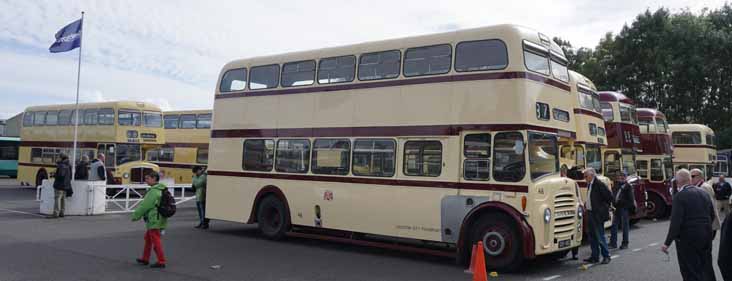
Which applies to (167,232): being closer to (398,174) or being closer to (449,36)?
(398,174)

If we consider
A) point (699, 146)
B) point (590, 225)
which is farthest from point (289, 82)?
point (699, 146)

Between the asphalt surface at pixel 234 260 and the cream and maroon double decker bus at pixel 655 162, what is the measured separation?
6939 mm

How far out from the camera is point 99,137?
26078mm

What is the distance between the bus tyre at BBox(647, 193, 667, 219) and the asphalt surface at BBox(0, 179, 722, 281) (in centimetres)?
688

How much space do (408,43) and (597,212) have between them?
4.78 meters

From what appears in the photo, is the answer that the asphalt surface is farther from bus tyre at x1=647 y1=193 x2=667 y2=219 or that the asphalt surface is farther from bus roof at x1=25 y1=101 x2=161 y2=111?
bus roof at x1=25 y1=101 x2=161 y2=111

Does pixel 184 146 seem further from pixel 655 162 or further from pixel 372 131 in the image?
pixel 655 162

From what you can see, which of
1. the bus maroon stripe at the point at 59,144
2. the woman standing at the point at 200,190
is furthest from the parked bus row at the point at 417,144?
the bus maroon stripe at the point at 59,144

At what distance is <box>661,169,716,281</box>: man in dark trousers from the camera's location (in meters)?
7.38

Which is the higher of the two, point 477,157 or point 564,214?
point 477,157

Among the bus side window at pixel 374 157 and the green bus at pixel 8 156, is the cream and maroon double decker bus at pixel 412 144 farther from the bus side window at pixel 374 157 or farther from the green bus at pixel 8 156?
the green bus at pixel 8 156

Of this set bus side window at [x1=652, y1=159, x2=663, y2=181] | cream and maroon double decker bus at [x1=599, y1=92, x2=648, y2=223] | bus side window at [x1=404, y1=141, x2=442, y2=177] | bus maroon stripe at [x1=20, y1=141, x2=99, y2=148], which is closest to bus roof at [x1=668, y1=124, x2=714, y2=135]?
bus side window at [x1=652, y1=159, x2=663, y2=181]

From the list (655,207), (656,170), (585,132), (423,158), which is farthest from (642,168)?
(423,158)

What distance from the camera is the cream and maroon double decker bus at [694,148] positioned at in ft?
92.0
